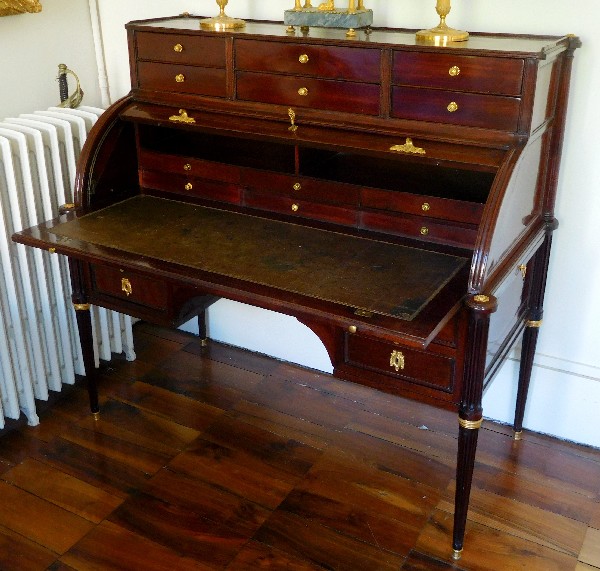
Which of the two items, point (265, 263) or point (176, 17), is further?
point (176, 17)

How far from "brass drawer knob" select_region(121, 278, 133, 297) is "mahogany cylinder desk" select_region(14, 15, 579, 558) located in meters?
0.02

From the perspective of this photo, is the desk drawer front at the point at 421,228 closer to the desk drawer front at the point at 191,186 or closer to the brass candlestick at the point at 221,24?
the desk drawer front at the point at 191,186

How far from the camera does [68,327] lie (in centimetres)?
262

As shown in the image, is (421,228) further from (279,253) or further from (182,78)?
(182,78)

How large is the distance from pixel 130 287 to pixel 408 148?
0.90m

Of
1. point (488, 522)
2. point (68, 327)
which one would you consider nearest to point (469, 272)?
point (488, 522)

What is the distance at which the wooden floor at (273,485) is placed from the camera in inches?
80.0

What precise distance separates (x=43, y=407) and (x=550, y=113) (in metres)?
1.94

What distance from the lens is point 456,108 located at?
6.01 ft

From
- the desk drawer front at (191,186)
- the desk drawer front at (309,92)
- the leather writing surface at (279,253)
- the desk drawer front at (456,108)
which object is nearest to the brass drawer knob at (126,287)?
the leather writing surface at (279,253)

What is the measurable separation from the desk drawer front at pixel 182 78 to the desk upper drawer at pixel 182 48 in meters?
0.02

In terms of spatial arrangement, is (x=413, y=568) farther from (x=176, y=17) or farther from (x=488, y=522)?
(x=176, y=17)

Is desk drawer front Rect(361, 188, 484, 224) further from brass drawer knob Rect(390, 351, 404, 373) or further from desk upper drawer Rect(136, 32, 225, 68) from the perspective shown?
desk upper drawer Rect(136, 32, 225, 68)

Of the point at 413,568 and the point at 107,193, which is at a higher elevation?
the point at 107,193
